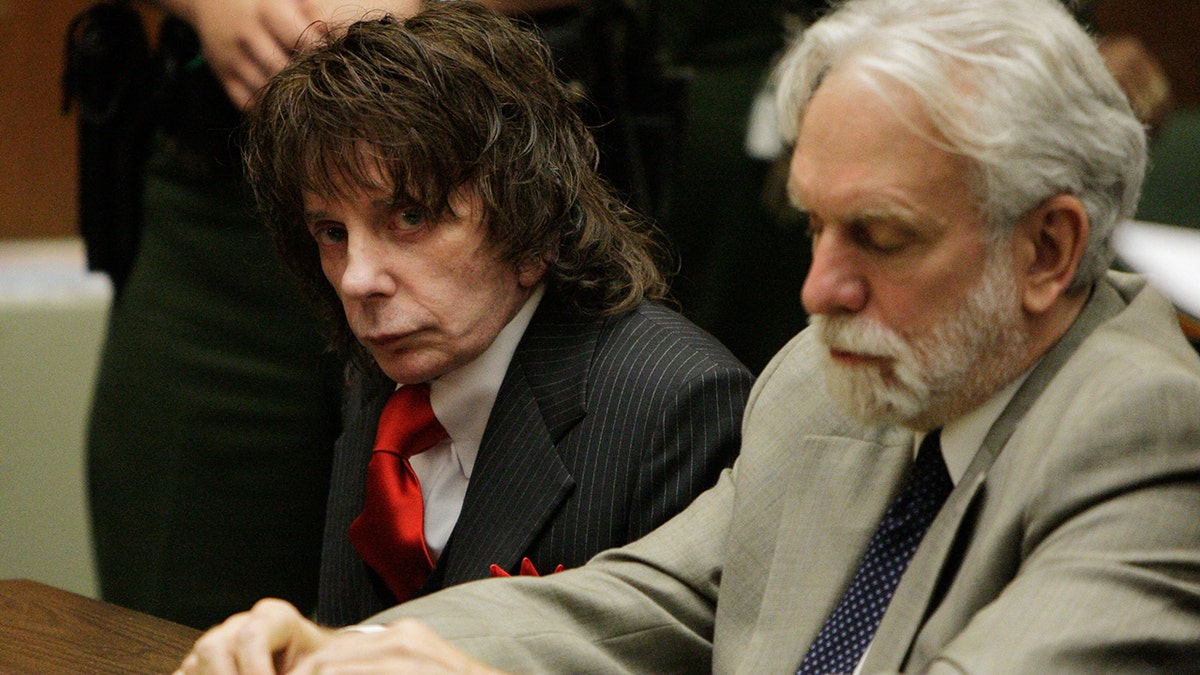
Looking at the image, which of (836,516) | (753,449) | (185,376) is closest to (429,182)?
(753,449)

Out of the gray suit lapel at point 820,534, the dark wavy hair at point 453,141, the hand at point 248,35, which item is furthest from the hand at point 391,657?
the hand at point 248,35

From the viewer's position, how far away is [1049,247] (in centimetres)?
139

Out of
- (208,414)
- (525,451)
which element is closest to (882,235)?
(525,451)

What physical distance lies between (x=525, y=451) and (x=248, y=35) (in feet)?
2.68

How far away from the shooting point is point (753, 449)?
1.68m

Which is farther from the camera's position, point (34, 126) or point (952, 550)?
point (34, 126)

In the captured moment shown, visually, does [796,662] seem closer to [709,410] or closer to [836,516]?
[836,516]

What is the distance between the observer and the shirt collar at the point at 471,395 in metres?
A: 1.99

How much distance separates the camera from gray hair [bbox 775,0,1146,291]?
1.33 meters

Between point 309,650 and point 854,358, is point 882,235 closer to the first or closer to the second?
point 854,358

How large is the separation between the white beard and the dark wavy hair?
61cm

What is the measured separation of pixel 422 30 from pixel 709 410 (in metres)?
0.59

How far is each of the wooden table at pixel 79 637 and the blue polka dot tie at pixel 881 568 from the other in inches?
26.5

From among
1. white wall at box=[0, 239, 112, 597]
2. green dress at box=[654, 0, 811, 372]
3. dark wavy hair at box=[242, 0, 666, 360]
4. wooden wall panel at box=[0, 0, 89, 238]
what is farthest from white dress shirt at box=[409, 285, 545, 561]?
wooden wall panel at box=[0, 0, 89, 238]
